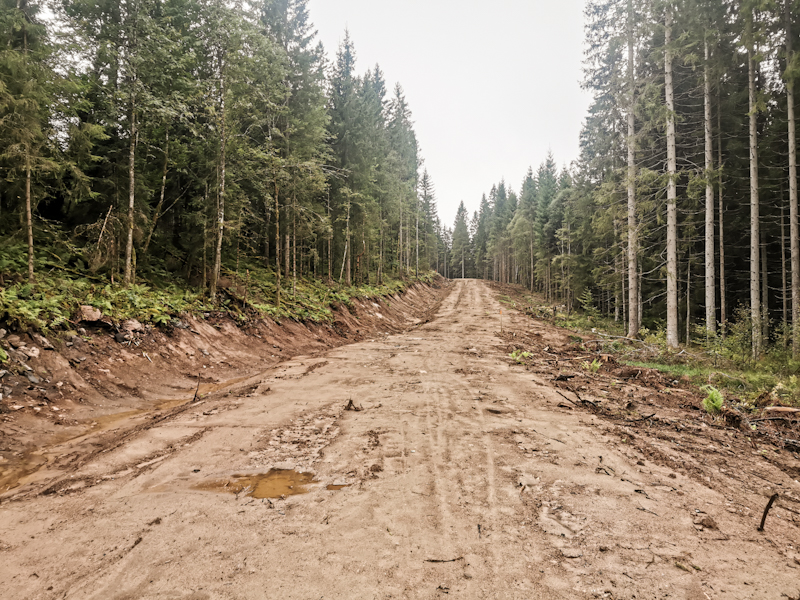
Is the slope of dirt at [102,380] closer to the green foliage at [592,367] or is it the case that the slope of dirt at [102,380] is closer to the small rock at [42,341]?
the small rock at [42,341]

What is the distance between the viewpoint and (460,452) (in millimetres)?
4520

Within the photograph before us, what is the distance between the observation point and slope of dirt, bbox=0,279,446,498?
4.84 meters

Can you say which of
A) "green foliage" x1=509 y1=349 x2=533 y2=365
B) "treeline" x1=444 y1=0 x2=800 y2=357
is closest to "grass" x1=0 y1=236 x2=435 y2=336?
"green foliage" x1=509 y1=349 x2=533 y2=365

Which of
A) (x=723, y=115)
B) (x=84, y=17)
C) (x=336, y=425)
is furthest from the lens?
(x=723, y=115)

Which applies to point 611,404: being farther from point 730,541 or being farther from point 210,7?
point 210,7

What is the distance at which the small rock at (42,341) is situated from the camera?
6.76m

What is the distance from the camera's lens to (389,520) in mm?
3143

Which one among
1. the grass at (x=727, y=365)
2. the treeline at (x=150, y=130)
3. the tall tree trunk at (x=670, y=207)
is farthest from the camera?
the tall tree trunk at (x=670, y=207)

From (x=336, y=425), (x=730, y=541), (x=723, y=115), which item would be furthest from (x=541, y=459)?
(x=723, y=115)

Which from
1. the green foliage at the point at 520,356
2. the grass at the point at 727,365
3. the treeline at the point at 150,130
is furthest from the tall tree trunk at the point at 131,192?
the grass at the point at 727,365

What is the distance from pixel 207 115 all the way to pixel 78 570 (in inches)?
539

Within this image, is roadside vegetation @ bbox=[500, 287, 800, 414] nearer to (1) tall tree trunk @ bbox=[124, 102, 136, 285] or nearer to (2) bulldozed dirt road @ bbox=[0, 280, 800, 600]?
(2) bulldozed dirt road @ bbox=[0, 280, 800, 600]

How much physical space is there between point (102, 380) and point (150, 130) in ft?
33.2

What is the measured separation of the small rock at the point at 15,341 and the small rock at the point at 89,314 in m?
1.43
